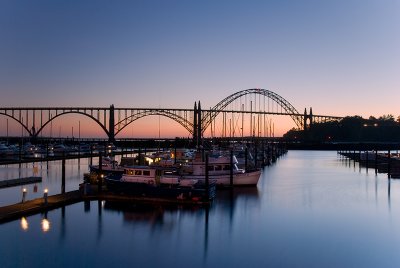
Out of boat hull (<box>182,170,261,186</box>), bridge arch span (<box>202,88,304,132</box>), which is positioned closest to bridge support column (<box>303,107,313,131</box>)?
bridge arch span (<box>202,88,304,132</box>)

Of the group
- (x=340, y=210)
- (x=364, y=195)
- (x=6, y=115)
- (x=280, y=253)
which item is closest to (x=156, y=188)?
(x=280, y=253)

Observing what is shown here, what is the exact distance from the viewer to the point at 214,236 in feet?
92.8

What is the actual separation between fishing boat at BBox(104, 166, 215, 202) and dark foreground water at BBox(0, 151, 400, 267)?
1.26 meters

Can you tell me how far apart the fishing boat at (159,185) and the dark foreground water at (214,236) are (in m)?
1.26

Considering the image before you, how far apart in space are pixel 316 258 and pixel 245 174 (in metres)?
20.3

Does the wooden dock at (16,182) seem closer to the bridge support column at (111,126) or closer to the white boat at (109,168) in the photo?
the white boat at (109,168)

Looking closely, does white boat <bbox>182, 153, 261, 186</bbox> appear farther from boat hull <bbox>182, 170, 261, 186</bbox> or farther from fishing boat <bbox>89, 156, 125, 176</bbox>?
fishing boat <bbox>89, 156, 125, 176</bbox>

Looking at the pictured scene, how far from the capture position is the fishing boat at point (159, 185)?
33906mm

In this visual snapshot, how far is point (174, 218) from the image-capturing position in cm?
3102

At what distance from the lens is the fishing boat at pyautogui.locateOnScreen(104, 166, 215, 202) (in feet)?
111

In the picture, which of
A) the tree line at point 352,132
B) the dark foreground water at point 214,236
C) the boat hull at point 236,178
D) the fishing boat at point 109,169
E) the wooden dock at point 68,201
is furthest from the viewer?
the tree line at point 352,132

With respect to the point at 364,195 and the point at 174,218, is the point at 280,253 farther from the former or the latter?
the point at 364,195

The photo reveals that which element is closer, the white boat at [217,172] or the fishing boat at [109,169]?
the white boat at [217,172]

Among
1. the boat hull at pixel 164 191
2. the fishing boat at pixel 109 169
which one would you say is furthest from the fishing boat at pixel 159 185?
the fishing boat at pixel 109 169
